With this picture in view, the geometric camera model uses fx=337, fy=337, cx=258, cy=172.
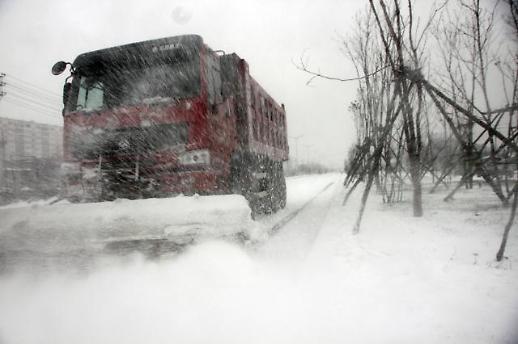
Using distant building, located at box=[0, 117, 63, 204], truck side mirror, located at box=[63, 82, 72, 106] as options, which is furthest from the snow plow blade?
distant building, located at box=[0, 117, 63, 204]

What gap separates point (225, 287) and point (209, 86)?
2.84 metres

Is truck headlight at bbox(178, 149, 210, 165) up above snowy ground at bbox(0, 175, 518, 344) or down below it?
above

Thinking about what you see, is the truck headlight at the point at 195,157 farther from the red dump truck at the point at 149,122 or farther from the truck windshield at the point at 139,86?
the truck windshield at the point at 139,86

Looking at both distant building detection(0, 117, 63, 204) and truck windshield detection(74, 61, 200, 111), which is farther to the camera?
distant building detection(0, 117, 63, 204)

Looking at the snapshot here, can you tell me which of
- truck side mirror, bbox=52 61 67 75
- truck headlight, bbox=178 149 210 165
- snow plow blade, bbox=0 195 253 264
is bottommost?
snow plow blade, bbox=0 195 253 264

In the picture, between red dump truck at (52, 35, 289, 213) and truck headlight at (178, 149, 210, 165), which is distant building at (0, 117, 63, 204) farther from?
truck headlight at (178, 149, 210, 165)

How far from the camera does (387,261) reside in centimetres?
371

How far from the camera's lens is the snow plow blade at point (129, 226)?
3258 mm

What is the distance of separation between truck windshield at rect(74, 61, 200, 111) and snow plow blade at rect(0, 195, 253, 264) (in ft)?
5.56

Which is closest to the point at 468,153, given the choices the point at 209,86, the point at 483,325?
the point at 483,325

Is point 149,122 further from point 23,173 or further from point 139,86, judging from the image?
point 23,173

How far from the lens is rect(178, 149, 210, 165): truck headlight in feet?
13.9

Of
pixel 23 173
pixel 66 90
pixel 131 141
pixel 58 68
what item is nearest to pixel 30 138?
pixel 23 173

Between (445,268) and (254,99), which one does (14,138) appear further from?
(445,268)
